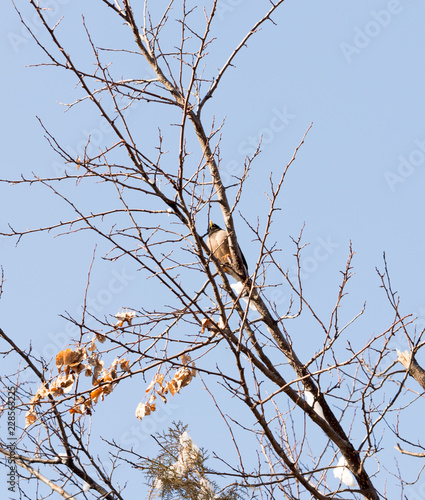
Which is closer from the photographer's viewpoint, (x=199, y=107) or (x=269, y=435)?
(x=269, y=435)

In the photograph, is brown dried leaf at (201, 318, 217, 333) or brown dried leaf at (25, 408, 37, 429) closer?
brown dried leaf at (201, 318, 217, 333)

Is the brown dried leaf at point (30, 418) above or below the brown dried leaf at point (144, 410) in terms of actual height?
above

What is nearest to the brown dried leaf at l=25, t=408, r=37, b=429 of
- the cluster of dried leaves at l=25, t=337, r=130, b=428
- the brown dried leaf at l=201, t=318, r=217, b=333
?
the cluster of dried leaves at l=25, t=337, r=130, b=428

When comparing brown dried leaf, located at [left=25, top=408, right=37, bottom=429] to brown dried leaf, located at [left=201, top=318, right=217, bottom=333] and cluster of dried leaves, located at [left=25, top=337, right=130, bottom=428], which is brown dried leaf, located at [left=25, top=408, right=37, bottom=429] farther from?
brown dried leaf, located at [left=201, top=318, right=217, bottom=333]

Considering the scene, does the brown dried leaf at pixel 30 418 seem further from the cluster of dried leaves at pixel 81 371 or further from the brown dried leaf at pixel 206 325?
the brown dried leaf at pixel 206 325

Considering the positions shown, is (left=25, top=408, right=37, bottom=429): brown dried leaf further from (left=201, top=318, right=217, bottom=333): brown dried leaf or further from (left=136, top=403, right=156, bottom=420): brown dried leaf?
(left=201, top=318, right=217, bottom=333): brown dried leaf

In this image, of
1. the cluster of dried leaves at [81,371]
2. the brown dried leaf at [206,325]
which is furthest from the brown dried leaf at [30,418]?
the brown dried leaf at [206,325]

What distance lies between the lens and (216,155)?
13.5 ft

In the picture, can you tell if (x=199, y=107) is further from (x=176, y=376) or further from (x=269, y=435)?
(x=269, y=435)

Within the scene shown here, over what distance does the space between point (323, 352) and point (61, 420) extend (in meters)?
1.97

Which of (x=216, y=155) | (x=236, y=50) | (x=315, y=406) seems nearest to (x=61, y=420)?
(x=315, y=406)

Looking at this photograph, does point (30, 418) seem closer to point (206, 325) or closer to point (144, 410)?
point (144, 410)

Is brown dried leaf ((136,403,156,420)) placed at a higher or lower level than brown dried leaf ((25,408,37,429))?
lower

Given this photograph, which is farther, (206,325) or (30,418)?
(30,418)
